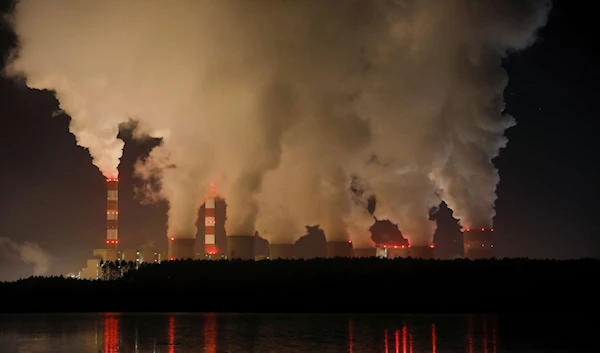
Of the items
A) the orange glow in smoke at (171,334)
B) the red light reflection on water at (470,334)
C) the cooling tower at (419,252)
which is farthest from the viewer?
the cooling tower at (419,252)

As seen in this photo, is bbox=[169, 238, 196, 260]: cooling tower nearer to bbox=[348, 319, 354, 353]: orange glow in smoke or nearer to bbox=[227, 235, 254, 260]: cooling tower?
bbox=[227, 235, 254, 260]: cooling tower

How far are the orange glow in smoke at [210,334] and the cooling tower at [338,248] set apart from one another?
43.9 m

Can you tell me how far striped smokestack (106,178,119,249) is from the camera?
9650cm

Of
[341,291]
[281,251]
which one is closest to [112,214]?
[281,251]

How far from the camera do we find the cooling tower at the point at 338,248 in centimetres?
8656

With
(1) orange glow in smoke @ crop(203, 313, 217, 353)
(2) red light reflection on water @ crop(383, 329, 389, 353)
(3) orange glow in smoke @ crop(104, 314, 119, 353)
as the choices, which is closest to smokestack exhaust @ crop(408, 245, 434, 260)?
(1) orange glow in smoke @ crop(203, 313, 217, 353)

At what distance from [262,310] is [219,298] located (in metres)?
3.33

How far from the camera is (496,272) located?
56844mm

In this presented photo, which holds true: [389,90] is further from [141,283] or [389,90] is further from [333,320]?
[333,320]

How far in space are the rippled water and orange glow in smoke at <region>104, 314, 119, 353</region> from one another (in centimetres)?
2

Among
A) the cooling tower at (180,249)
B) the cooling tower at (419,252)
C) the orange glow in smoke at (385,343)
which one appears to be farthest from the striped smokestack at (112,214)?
the orange glow in smoke at (385,343)

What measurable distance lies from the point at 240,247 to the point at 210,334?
179 feet

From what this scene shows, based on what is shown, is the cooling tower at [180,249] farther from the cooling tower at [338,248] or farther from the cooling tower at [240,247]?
the cooling tower at [338,248]

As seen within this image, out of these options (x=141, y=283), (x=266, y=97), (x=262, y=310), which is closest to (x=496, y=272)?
(x=262, y=310)
